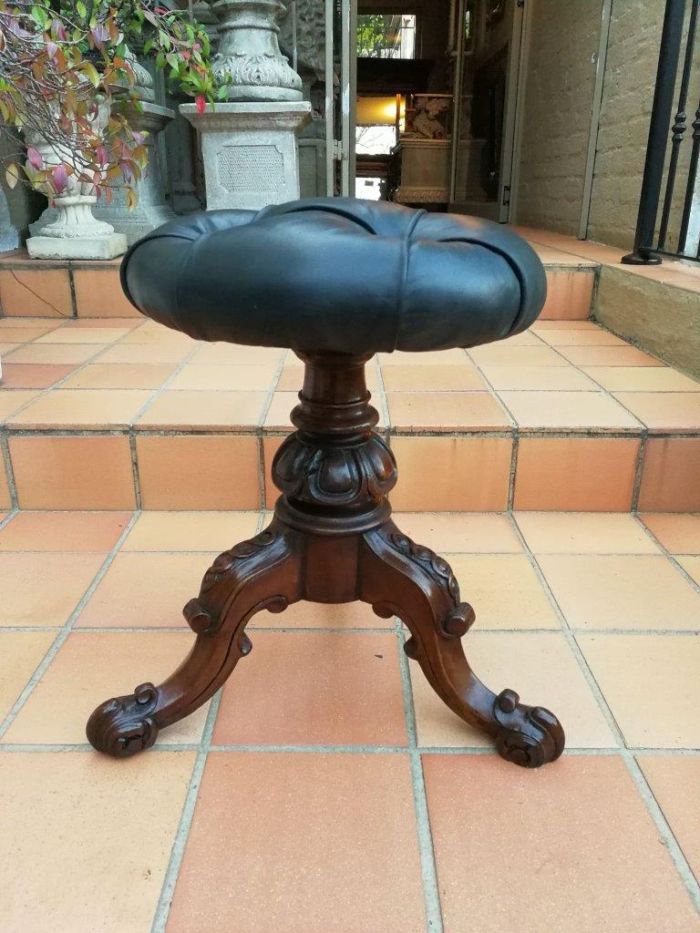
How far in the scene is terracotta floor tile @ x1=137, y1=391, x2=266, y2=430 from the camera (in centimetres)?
157

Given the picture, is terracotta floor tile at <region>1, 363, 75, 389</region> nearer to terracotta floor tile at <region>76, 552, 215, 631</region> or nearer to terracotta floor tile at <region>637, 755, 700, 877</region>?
terracotta floor tile at <region>76, 552, 215, 631</region>

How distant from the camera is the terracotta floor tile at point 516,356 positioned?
2076 mm

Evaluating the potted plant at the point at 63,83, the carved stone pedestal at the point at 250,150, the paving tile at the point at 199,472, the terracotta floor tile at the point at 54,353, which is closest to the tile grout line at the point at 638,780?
the paving tile at the point at 199,472

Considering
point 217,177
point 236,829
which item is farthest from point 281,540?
point 217,177

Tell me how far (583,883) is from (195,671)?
0.52 meters

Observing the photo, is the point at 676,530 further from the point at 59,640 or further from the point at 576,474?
the point at 59,640

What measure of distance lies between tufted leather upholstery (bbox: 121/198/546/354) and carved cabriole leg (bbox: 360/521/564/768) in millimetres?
313

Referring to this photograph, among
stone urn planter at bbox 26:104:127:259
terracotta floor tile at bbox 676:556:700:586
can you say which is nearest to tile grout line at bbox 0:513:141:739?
terracotta floor tile at bbox 676:556:700:586

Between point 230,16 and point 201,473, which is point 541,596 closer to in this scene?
point 201,473

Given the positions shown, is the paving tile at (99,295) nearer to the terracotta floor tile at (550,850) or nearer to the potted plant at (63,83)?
the potted plant at (63,83)

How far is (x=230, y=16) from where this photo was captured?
2961 millimetres

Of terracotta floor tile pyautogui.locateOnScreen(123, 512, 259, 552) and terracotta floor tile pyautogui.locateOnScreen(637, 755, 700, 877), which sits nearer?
terracotta floor tile pyautogui.locateOnScreen(637, 755, 700, 877)

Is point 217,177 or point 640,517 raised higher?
point 217,177

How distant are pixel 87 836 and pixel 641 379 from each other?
1684 mm
